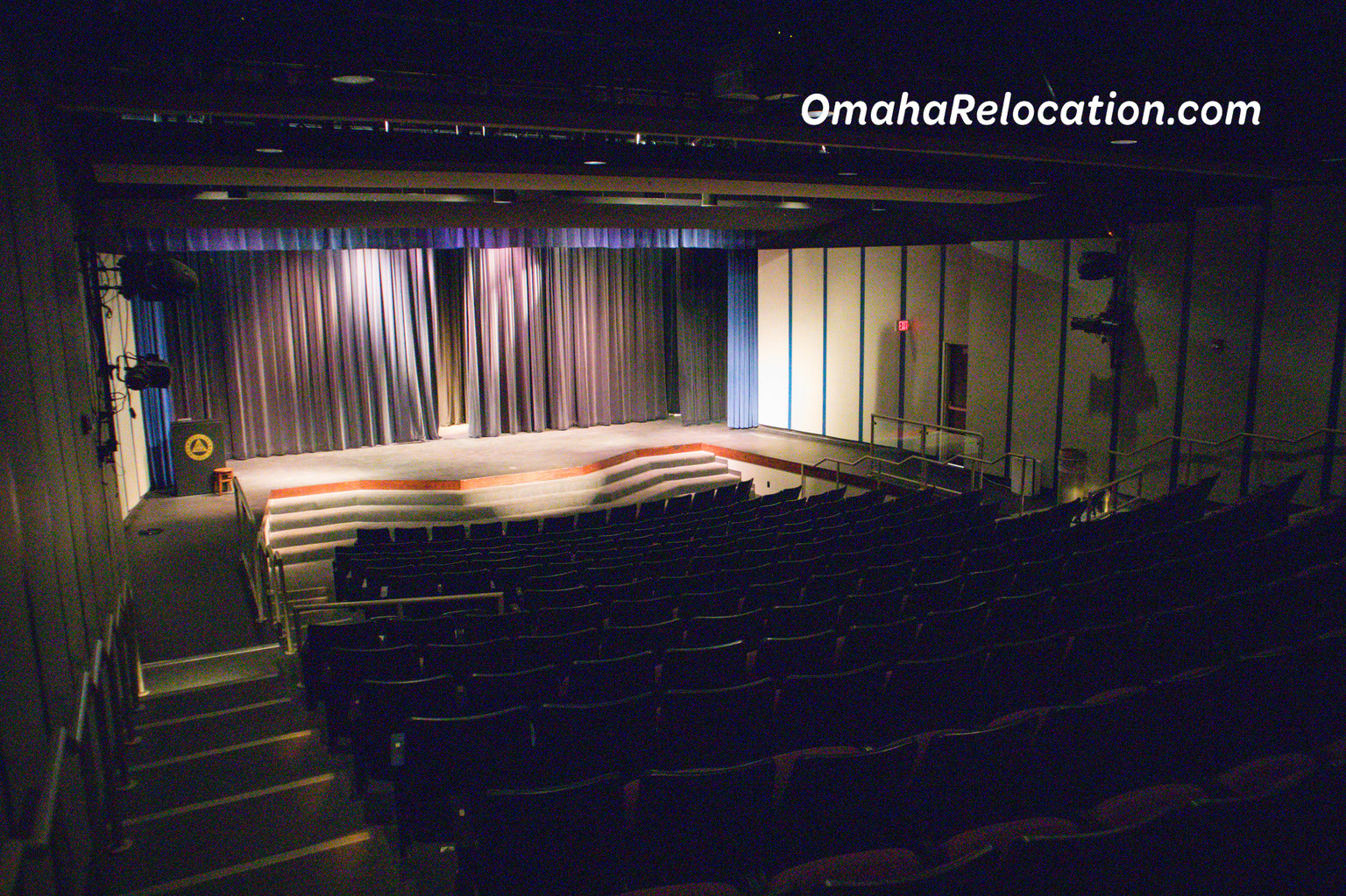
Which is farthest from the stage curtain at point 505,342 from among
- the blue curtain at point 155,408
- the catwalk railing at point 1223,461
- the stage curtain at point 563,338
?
the catwalk railing at point 1223,461

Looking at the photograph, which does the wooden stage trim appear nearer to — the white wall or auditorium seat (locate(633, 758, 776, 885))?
the white wall

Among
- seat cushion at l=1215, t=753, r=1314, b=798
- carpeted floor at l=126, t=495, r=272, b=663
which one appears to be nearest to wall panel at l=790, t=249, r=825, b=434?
carpeted floor at l=126, t=495, r=272, b=663

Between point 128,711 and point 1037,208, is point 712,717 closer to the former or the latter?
point 128,711

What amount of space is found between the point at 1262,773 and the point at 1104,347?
10479 millimetres

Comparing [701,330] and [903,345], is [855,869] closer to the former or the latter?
[903,345]

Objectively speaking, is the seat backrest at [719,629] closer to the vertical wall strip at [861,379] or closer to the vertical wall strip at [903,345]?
the vertical wall strip at [903,345]

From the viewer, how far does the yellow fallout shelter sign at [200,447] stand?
48.6ft

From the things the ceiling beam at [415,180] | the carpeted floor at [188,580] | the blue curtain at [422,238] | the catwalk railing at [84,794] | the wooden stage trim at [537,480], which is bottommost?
the carpeted floor at [188,580]

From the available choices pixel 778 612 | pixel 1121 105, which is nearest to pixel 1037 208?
pixel 1121 105

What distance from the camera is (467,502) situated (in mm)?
14648

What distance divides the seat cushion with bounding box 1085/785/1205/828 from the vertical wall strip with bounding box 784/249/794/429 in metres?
16.0

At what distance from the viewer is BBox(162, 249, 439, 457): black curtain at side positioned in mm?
16391

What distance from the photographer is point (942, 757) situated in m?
3.68

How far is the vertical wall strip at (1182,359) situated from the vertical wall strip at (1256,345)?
776 millimetres
